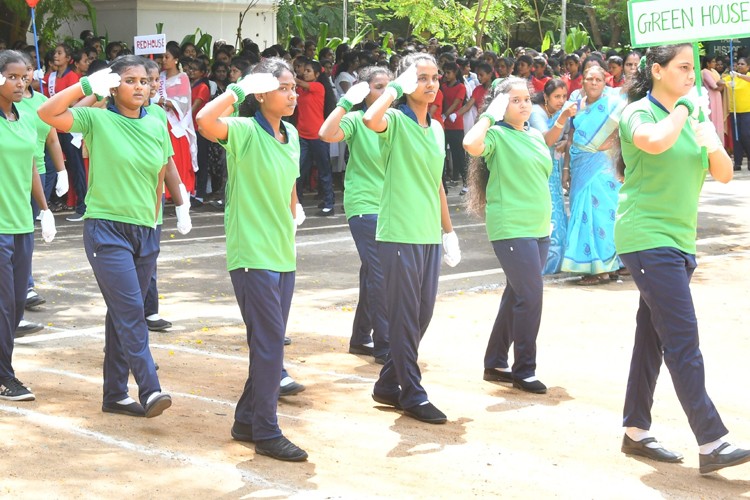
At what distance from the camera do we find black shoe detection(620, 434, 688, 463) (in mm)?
5789

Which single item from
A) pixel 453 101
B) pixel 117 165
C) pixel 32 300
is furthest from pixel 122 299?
pixel 453 101

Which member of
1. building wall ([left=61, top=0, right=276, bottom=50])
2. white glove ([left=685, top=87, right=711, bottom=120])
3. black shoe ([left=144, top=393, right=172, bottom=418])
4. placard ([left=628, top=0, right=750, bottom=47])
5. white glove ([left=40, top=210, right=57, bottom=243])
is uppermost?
building wall ([left=61, top=0, right=276, bottom=50])

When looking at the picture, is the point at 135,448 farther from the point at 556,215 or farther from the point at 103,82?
the point at 556,215

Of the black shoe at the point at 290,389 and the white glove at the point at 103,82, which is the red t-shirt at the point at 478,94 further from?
the white glove at the point at 103,82

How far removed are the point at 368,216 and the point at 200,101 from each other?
7919mm

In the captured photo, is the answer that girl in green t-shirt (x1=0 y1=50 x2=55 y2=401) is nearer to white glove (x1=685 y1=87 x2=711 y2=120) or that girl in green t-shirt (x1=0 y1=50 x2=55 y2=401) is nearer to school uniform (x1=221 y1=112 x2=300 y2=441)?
school uniform (x1=221 y1=112 x2=300 y2=441)

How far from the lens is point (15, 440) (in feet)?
18.9

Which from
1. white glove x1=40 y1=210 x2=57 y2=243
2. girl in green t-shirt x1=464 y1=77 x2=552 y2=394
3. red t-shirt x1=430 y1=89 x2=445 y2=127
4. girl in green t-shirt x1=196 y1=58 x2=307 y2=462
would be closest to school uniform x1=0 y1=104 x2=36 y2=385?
white glove x1=40 y1=210 x2=57 y2=243

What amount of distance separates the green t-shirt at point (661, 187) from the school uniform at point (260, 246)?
159 cm

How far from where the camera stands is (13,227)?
673 cm

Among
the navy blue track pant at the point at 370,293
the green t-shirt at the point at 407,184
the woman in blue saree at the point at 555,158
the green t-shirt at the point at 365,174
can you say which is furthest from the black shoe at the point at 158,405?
the woman in blue saree at the point at 555,158

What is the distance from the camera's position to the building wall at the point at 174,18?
1984 cm

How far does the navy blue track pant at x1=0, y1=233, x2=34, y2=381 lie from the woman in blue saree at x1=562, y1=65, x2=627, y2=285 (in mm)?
5173

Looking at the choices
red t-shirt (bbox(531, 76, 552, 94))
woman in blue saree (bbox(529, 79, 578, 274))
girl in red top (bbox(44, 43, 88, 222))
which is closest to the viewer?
woman in blue saree (bbox(529, 79, 578, 274))
